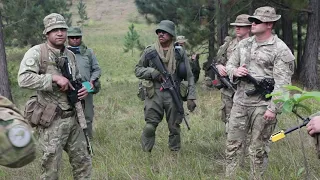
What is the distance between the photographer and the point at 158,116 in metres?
5.18

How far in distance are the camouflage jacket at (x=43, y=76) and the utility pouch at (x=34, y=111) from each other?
0.05 m

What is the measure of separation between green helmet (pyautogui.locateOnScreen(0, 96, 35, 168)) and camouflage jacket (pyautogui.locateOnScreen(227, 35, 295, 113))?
267 cm

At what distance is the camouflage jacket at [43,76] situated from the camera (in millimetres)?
3512

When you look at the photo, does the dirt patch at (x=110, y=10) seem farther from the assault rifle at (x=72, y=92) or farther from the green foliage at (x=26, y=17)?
the assault rifle at (x=72, y=92)

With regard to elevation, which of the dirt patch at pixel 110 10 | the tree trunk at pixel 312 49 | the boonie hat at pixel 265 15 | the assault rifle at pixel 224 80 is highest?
the boonie hat at pixel 265 15

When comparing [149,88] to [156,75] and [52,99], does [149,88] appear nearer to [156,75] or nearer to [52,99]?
[156,75]

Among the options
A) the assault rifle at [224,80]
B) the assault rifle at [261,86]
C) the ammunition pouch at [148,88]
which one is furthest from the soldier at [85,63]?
the assault rifle at [261,86]

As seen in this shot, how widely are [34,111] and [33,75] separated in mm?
344

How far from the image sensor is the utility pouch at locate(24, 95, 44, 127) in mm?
3631

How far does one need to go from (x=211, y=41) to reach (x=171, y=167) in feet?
30.4

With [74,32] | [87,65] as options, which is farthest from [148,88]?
[74,32]

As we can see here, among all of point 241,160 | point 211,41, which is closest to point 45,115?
point 241,160

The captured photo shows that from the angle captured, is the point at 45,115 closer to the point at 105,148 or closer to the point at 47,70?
the point at 47,70

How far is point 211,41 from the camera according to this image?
13.2 m
